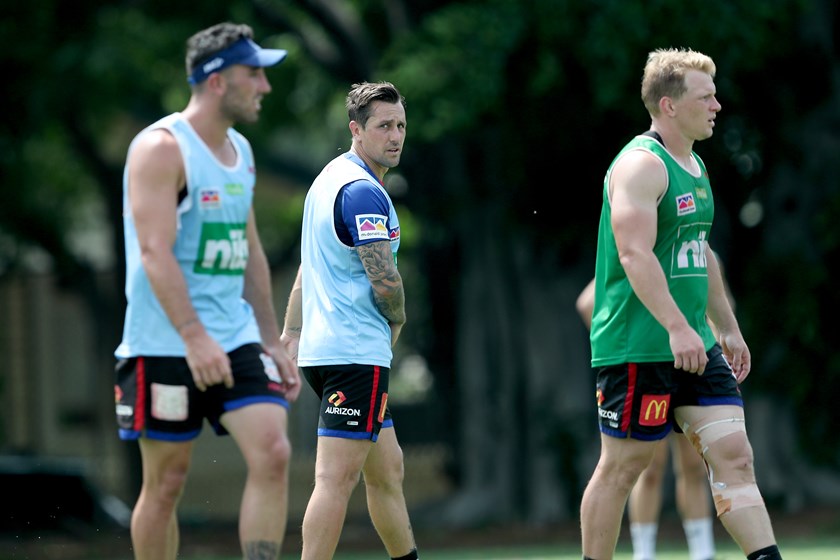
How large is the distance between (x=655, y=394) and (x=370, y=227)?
142 cm

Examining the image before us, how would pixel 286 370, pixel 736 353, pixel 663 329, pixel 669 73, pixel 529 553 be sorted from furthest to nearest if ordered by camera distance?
pixel 529 553 < pixel 736 353 < pixel 669 73 < pixel 663 329 < pixel 286 370

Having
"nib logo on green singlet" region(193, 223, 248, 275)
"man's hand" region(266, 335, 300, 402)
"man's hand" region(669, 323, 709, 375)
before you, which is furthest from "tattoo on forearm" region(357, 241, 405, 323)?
"man's hand" region(669, 323, 709, 375)

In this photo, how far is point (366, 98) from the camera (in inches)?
256

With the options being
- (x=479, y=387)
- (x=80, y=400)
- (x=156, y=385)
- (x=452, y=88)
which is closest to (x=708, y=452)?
(x=156, y=385)

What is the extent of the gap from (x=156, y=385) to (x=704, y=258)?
2.53 m

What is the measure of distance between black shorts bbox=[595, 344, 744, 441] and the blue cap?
6.72 feet

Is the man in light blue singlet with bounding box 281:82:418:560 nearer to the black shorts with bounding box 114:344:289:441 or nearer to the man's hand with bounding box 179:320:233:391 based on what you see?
the black shorts with bounding box 114:344:289:441

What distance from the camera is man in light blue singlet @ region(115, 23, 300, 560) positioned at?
18.6 ft

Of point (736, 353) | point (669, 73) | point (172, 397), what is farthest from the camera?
point (736, 353)

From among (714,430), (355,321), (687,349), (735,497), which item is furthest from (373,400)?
(735,497)

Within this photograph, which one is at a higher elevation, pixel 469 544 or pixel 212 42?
pixel 212 42

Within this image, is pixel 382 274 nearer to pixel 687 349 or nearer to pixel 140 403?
pixel 140 403

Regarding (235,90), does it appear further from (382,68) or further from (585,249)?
Answer: (585,249)

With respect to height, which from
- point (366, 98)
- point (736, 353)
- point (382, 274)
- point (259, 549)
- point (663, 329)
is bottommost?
point (259, 549)
